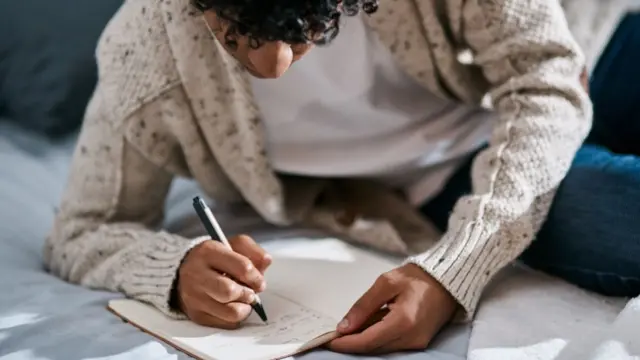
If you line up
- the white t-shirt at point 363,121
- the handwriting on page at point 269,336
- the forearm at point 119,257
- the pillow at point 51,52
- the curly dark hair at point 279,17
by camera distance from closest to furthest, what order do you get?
the curly dark hair at point 279,17 < the handwriting on page at point 269,336 < the forearm at point 119,257 < the white t-shirt at point 363,121 < the pillow at point 51,52

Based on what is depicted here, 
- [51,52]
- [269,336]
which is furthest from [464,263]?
[51,52]

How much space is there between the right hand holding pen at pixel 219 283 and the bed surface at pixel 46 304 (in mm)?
50

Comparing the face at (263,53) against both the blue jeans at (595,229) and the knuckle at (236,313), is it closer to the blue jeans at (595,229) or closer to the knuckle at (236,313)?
the knuckle at (236,313)

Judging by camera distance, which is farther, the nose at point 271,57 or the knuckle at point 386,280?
the knuckle at point 386,280

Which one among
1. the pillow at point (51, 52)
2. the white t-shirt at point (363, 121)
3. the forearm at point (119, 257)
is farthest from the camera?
the pillow at point (51, 52)

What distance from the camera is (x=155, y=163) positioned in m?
0.94

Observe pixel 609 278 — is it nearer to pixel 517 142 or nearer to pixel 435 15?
pixel 517 142

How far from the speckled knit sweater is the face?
0.22 metres

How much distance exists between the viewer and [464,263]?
2.53ft

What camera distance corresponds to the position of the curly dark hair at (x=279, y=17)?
0.58 meters

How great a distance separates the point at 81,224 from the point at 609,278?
0.56m

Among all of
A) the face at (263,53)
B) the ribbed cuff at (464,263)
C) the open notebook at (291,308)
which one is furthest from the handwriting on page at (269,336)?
the face at (263,53)

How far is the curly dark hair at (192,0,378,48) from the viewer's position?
58 centimetres

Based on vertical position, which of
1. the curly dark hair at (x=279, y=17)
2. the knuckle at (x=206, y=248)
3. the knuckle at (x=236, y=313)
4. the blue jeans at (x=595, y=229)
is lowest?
the blue jeans at (x=595, y=229)
